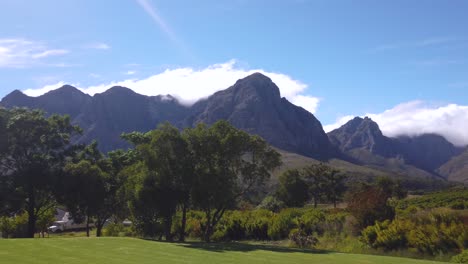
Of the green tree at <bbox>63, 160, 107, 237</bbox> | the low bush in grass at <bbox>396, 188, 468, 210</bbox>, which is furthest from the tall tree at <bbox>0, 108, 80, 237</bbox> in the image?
the low bush in grass at <bbox>396, 188, 468, 210</bbox>

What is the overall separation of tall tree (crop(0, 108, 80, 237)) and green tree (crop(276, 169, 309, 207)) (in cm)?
3222

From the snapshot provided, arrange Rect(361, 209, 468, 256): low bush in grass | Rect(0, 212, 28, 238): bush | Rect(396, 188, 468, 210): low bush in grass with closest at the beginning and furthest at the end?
Rect(361, 209, 468, 256): low bush in grass
Rect(396, 188, 468, 210): low bush in grass
Rect(0, 212, 28, 238): bush

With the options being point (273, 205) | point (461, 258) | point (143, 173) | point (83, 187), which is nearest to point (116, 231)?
point (83, 187)

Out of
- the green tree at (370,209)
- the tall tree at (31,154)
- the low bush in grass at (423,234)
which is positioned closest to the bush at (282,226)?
the green tree at (370,209)

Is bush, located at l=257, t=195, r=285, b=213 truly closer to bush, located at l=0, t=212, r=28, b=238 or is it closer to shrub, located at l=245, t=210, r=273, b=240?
→ shrub, located at l=245, t=210, r=273, b=240

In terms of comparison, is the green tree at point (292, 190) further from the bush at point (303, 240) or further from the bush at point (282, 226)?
the bush at point (303, 240)

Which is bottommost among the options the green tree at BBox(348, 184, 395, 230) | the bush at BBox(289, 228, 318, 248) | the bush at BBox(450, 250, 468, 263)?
the bush at BBox(450, 250, 468, 263)

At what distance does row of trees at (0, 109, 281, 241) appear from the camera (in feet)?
97.3

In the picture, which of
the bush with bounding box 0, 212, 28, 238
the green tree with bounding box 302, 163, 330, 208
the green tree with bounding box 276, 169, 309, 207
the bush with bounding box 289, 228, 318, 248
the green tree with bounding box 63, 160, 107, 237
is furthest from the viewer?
the green tree with bounding box 302, 163, 330, 208

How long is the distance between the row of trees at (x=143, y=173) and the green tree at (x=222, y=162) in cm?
6

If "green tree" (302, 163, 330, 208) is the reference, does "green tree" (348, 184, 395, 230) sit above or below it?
below

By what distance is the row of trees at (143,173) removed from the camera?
29672 mm

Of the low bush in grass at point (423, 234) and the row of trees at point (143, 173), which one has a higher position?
the row of trees at point (143, 173)

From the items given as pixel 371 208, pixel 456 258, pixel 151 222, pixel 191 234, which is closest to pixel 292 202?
pixel 191 234
